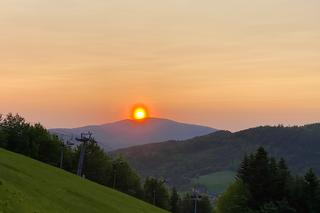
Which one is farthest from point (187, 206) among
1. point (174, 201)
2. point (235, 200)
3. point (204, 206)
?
point (235, 200)

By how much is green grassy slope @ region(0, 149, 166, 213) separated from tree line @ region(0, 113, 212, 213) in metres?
54.8

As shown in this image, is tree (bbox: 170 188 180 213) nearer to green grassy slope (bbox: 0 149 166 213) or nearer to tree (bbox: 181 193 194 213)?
tree (bbox: 181 193 194 213)

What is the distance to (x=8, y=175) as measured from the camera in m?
40.1

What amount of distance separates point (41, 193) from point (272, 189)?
65.4 m

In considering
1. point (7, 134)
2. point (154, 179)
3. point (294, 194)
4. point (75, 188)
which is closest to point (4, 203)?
point (75, 188)

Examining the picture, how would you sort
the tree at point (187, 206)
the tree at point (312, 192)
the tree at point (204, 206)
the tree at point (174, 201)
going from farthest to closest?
the tree at point (187, 206) → the tree at point (204, 206) → the tree at point (174, 201) → the tree at point (312, 192)

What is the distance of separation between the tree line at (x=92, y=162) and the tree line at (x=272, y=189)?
4298 centimetres

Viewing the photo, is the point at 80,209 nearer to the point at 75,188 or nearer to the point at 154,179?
the point at 75,188

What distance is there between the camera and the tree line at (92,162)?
111062mm

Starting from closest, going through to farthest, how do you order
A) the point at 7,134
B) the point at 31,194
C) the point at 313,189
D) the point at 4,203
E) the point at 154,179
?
the point at 4,203, the point at 31,194, the point at 313,189, the point at 7,134, the point at 154,179

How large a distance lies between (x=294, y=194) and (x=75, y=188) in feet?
181

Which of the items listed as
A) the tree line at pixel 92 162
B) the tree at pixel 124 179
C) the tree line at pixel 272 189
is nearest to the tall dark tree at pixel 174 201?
the tree line at pixel 92 162

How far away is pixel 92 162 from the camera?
424 feet

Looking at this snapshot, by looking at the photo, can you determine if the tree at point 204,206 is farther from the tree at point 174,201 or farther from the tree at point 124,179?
the tree at point 124,179
